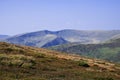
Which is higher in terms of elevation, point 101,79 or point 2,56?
point 2,56

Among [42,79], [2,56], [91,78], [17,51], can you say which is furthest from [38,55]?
[42,79]

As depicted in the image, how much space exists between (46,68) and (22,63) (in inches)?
126

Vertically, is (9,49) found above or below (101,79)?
above

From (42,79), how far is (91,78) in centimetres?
720

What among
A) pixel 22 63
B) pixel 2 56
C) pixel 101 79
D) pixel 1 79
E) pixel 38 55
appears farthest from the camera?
pixel 38 55

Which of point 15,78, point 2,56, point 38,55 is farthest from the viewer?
point 38,55

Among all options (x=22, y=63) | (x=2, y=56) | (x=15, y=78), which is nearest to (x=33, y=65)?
(x=22, y=63)

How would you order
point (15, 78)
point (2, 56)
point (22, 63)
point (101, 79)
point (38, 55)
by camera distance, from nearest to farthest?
point (15, 78) < point (101, 79) < point (22, 63) < point (2, 56) < point (38, 55)

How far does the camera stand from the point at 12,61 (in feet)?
120

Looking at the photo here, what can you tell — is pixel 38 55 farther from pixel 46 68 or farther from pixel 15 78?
pixel 15 78

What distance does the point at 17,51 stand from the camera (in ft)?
161

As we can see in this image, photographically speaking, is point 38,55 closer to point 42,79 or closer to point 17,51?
point 17,51

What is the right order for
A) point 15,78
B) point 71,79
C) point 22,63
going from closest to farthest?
point 15,78, point 71,79, point 22,63

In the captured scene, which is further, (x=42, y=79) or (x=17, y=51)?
(x=17, y=51)
